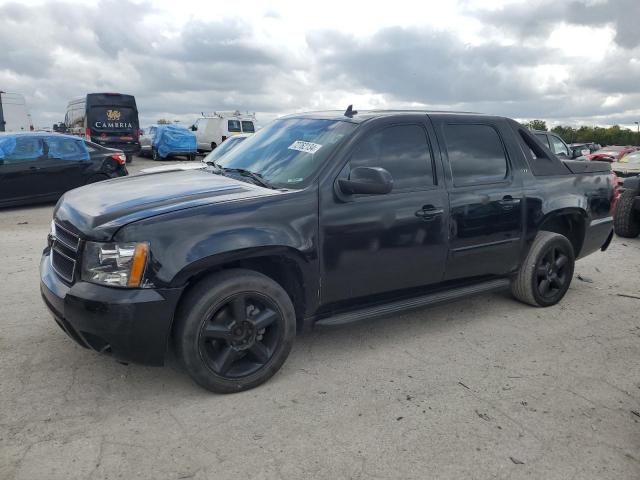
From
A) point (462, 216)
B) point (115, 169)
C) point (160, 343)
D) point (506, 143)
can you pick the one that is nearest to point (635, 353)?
point (462, 216)

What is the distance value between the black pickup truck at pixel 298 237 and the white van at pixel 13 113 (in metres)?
19.4

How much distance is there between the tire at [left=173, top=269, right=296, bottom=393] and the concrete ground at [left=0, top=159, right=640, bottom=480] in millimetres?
147

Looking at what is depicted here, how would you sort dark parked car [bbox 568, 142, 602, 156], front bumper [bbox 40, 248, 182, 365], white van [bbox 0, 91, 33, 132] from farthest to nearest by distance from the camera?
white van [bbox 0, 91, 33, 132] → dark parked car [bbox 568, 142, 602, 156] → front bumper [bbox 40, 248, 182, 365]

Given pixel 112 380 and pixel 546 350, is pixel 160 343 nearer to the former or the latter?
pixel 112 380

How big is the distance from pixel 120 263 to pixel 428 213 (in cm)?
215

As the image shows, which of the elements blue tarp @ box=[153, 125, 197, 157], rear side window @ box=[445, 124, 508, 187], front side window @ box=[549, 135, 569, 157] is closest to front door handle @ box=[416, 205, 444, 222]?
rear side window @ box=[445, 124, 508, 187]

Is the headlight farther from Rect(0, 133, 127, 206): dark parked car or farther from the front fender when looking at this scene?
Rect(0, 133, 127, 206): dark parked car

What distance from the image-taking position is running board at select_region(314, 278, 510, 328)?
362cm

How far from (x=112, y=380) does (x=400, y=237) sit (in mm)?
2142

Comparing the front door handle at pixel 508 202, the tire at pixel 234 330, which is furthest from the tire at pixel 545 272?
the tire at pixel 234 330

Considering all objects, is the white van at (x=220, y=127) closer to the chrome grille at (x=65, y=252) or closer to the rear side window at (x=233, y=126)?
the rear side window at (x=233, y=126)

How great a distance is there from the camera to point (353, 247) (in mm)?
3580

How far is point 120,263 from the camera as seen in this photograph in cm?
292

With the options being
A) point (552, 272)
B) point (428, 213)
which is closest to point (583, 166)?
point (552, 272)
